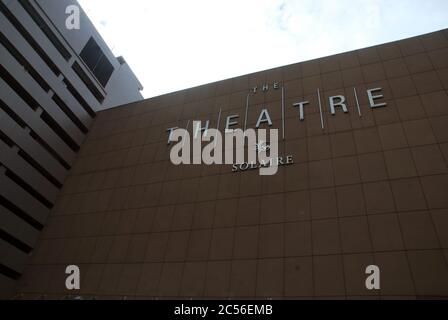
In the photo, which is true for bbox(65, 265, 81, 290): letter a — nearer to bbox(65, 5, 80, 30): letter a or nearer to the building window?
the building window

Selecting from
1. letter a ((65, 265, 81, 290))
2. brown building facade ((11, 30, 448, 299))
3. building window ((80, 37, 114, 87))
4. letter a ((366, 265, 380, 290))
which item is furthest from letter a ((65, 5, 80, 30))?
letter a ((366, 265, 380, 290))

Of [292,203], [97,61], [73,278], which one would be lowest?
[73,278]

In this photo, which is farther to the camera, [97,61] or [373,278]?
[97,61]

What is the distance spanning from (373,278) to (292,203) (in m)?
5.04

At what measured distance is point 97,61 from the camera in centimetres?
3269

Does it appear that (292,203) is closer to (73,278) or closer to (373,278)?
(373,278)

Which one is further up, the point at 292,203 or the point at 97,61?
the point at 97,61

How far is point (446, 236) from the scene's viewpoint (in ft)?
43.4

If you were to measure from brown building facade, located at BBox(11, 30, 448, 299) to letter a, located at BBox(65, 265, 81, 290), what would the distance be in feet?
1.32

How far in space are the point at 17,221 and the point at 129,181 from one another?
7416mm

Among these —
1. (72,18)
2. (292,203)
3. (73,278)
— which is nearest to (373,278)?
(292,203)

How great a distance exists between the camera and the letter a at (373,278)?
1293cm
